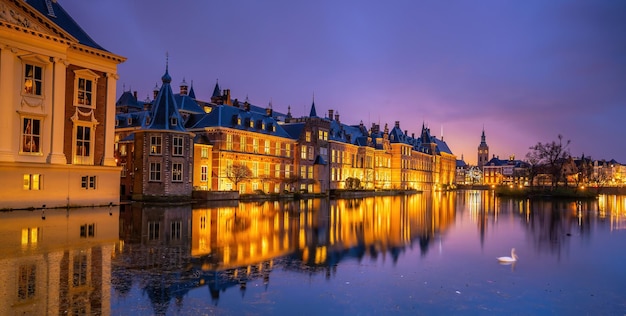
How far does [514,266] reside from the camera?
49.6ft

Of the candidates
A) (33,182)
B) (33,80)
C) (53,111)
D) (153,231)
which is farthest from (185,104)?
(153,231)

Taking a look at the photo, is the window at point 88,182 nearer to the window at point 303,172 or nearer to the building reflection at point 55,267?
the building reflection at point 55,267

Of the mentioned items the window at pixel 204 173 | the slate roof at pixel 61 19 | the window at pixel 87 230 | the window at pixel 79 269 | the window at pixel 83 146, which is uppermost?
the slate roof at pixel 61 19

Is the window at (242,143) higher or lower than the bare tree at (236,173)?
higher

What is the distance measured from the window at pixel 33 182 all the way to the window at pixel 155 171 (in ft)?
45.1

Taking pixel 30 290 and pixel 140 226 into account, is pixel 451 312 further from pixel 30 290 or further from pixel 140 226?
pixel 140 226

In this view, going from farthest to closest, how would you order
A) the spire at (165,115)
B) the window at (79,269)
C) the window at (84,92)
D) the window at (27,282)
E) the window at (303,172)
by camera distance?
1. the window at (303,172)
2. the spire at (165,115)
3. the window at (84,92)
4. the window at (79,269)
5. the window at (27,282)

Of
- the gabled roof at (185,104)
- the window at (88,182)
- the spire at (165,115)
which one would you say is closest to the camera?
the window at (88,182)

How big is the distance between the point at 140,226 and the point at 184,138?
77.2 feet

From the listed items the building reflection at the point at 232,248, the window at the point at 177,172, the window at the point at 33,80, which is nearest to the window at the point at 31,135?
the window at the point at 33,80

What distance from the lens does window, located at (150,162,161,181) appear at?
44500mm

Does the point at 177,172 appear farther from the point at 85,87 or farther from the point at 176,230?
the point at 176,230

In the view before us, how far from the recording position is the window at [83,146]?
34.3 m

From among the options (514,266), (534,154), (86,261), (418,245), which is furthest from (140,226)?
(534,154)
